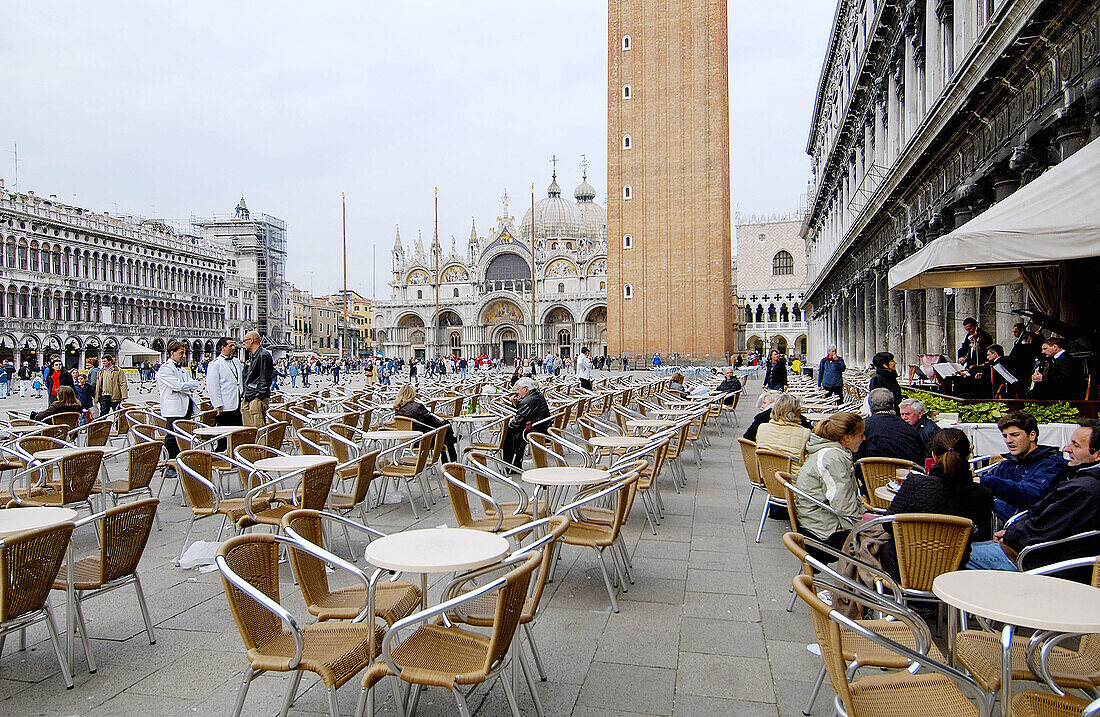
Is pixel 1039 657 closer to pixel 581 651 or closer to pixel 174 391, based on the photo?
pixel 581 651

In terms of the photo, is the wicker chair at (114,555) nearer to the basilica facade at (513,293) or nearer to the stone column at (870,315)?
the stone column at (870,315)

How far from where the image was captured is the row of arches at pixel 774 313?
6631 cm

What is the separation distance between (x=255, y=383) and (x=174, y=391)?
3.16 feet

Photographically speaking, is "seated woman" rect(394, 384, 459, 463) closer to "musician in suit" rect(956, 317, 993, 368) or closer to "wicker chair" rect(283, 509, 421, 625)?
"wicker chair" rect(283, 509, 421, 625)

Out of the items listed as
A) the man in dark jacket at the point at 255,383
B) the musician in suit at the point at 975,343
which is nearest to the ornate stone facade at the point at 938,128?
the musician in suit at the point at 975,343

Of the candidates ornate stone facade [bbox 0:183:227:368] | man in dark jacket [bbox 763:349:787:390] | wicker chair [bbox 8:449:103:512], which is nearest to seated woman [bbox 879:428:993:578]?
wicker chair [bbox 8:449:103:512]

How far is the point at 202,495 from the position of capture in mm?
5246

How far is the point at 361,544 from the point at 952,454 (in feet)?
13.8

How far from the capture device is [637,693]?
10.5ft

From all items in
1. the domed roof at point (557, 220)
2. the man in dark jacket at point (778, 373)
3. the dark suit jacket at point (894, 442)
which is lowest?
the dark suit jacket at point (894, 442)

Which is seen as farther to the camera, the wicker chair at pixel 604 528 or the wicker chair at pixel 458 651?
the wicker chair at pixel 604 528

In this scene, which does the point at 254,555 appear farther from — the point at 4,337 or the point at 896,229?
the point at 4,337

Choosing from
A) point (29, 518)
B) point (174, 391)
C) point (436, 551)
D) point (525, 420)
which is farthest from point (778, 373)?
point (29, 518)

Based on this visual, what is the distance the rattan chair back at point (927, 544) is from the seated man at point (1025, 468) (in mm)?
1180
